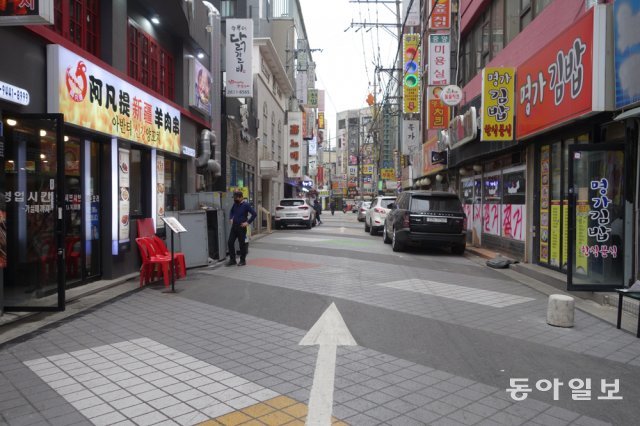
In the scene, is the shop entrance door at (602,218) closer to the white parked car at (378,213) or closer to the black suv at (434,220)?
the black suv at (434,220)

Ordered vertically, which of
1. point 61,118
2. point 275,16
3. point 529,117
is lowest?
point 61,118

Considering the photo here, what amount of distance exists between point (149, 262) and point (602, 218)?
761cm

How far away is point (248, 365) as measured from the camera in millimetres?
4812

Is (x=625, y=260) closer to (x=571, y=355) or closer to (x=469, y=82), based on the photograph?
(x=571, y=355)

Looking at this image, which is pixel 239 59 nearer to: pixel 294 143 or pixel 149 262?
pixel 149 262

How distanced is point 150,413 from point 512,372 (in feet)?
10.4

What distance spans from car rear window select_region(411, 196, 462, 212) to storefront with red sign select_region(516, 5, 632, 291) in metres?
4.14

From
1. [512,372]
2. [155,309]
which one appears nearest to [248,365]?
[512,372]

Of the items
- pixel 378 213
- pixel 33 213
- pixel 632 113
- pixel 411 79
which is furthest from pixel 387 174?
pixel 33 213

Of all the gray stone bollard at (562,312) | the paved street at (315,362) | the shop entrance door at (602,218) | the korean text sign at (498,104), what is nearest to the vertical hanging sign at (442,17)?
the korean text sign at (498,104)

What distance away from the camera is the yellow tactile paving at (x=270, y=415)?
11.7ft

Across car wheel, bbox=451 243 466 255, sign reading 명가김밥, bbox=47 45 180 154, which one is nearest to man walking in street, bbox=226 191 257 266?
sign reading 명가김밥, bbox=47 45 180 154

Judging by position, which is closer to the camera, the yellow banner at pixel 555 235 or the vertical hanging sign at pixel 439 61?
the yellow banner at pixel 555 235

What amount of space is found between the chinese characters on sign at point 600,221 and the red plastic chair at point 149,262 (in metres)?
7.17
